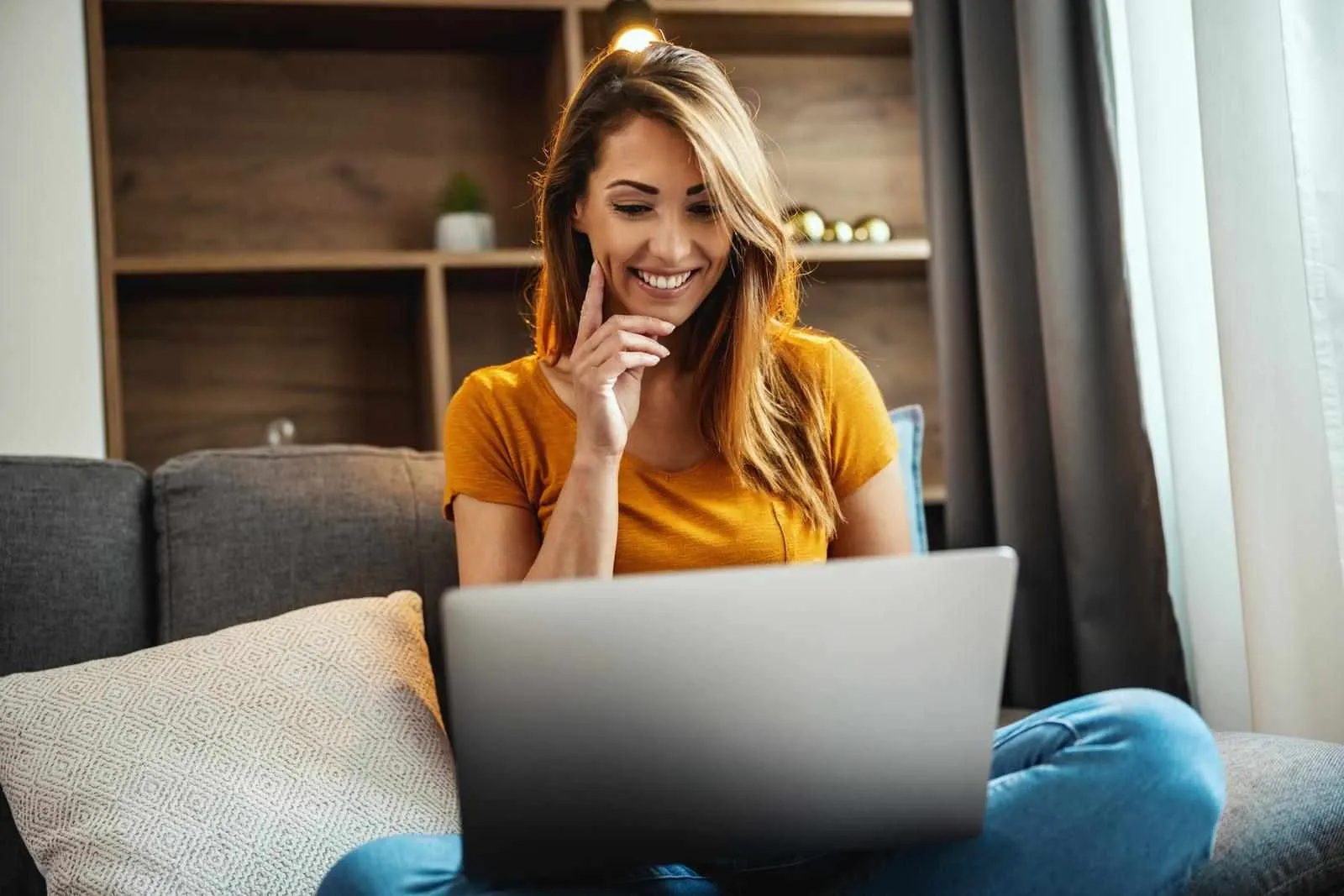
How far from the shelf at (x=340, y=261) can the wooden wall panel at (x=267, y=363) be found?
10 cm

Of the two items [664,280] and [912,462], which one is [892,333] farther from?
[664,280]

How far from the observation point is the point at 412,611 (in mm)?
1544

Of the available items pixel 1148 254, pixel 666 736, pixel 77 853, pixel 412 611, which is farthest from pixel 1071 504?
pixel 77 853

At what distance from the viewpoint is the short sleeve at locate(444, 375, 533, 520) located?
155cm

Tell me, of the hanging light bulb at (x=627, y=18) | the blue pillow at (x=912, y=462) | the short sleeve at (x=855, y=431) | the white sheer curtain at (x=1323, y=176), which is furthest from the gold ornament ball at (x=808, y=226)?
the white sheer curtain at (x=1323, y=176)

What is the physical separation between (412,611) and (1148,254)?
3.49 ft

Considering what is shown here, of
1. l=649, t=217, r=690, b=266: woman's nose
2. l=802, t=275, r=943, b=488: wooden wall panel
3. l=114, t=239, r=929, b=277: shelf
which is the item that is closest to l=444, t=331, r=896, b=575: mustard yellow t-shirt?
l=649, t=217, r=690, b=266: woman's nose

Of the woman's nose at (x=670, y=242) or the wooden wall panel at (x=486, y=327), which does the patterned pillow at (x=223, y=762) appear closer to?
the woman's nose at (x=670, y=242)

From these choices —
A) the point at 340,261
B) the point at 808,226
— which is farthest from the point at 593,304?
the point at 808,226

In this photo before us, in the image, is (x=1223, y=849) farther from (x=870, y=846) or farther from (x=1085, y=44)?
(x=1085, y=44)

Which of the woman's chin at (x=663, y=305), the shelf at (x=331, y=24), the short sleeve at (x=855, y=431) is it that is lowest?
the short sleeve at (x=855, y=431)

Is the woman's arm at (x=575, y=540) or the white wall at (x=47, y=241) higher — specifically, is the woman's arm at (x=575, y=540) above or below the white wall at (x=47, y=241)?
below

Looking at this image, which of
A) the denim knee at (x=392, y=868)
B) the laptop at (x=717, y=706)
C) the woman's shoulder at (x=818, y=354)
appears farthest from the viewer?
the woman's shoulder at (x=818, y=354)

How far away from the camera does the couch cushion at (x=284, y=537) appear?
5.24 ft
